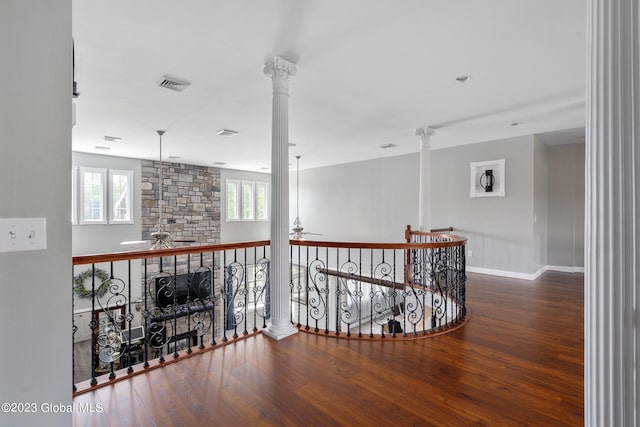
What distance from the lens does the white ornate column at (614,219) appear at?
3.10ft

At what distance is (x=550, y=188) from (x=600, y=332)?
6749 millimetres

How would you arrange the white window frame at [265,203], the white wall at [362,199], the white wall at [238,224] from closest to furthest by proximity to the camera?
the white wall at [362,199], the white wall at [238,224], the white window frame at [265,203]

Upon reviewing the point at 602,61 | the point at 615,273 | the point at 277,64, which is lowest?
the point at 615,273

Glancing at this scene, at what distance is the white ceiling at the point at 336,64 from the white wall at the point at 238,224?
164 inches

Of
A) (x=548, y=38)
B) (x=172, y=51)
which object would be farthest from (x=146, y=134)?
(x=548, y=38)

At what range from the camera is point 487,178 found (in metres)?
6.07

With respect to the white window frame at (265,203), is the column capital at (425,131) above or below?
above

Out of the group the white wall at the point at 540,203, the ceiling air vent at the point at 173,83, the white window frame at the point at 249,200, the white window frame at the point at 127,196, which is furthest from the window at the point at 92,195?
the white wall at the point at 540,203

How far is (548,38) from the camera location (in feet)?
8.14

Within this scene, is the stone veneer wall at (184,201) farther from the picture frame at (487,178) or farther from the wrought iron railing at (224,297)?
the picture frame at (487,178)

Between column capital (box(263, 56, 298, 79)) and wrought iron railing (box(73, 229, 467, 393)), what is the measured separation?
1748 mm
